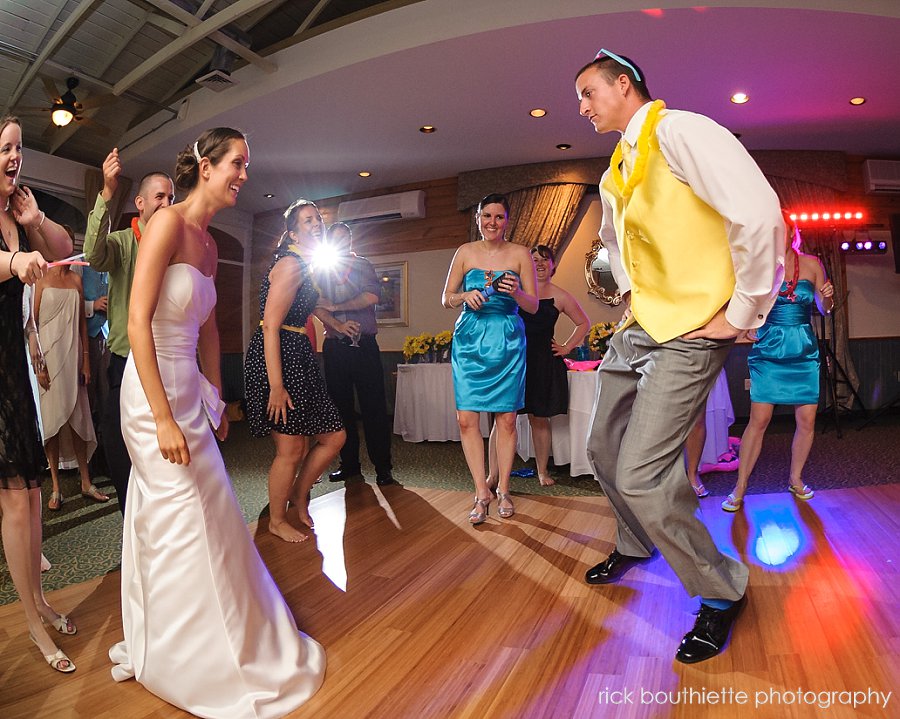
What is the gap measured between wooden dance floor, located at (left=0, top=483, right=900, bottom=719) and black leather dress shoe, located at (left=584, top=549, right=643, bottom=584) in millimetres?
47

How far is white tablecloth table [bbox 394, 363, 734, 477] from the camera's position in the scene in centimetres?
413

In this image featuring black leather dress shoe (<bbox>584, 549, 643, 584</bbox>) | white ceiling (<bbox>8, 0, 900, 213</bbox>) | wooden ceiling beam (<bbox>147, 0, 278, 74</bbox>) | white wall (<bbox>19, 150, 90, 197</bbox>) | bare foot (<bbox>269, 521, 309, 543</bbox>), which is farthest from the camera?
white wall (<bbox>19, 150, 90, 197</bbox>)

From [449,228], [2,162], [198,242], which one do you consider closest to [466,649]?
[198,242]

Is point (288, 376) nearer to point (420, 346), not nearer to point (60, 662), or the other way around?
point (60, 662)

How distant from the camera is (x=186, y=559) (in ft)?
4.83

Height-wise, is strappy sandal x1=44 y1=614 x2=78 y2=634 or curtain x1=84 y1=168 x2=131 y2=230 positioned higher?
curtain x1=84 y1=168 x2=131 y2=230

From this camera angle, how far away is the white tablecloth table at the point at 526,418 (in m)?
4.13

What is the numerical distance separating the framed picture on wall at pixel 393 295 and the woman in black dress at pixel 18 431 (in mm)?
6696

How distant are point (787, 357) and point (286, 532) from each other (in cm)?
274

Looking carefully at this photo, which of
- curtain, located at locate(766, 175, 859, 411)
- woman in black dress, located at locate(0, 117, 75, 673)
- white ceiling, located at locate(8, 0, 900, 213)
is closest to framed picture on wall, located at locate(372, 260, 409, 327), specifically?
white ceiling, located at locate(8, 0, 900, 213)

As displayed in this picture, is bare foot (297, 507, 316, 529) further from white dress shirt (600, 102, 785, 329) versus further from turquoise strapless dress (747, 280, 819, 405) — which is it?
turquoise strapless dress (747, 280, 819, 405)

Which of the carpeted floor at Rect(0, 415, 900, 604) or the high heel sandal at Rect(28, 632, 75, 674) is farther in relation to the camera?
the carpeted floor at Rect(0, 415, 900, 604)

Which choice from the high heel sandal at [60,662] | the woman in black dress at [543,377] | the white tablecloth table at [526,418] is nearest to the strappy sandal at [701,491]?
the white tablecloth table at [526,418]

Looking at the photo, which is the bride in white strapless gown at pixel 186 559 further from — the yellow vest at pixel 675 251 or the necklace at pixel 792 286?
the necklace at pixel 792 286
